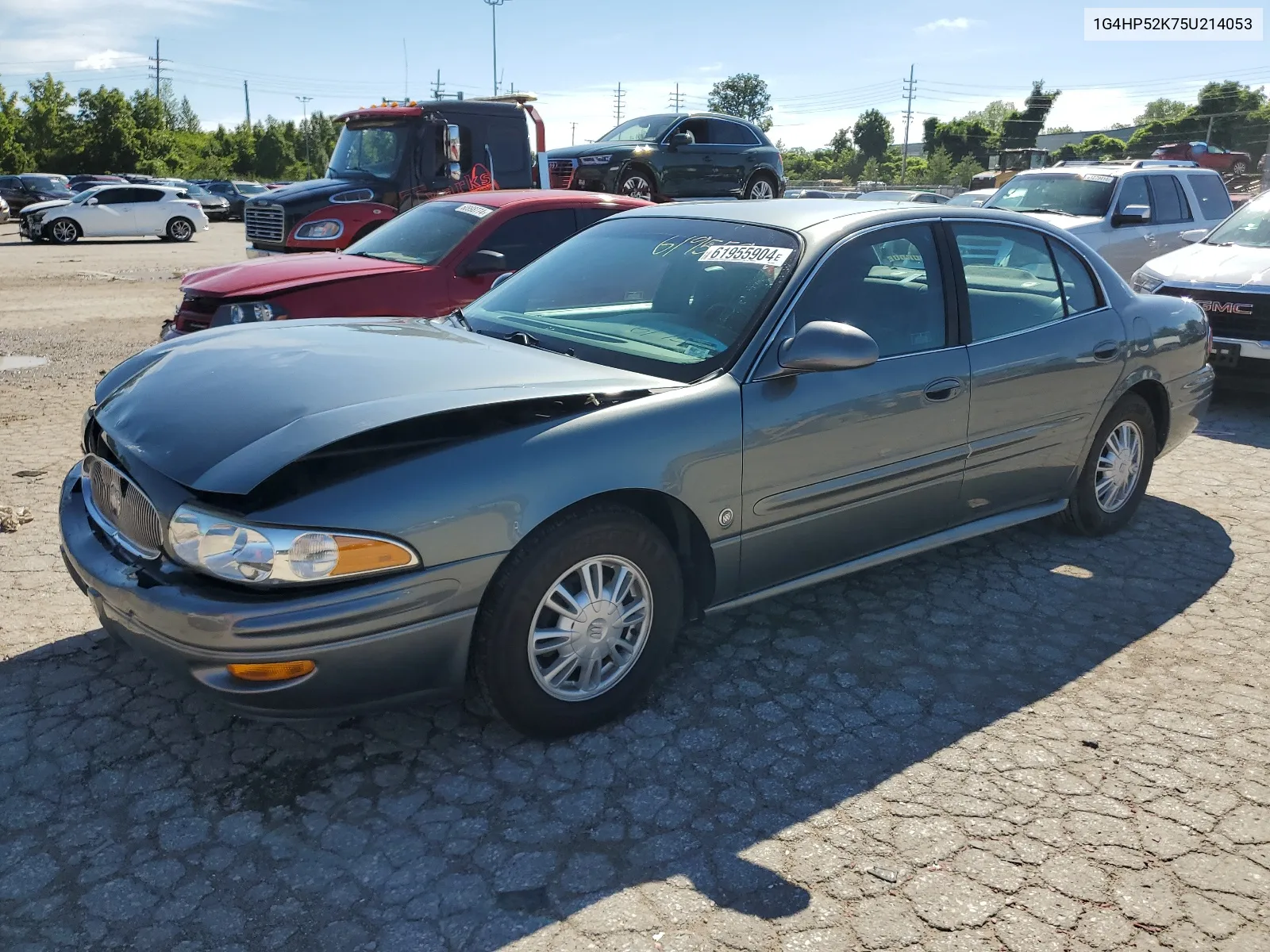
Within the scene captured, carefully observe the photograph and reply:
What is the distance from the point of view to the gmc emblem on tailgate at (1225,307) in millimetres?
7840

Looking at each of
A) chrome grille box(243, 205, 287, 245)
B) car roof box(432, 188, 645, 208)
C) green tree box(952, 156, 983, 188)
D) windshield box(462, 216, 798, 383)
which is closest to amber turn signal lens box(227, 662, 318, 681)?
windshield box(462, 216, 798, 383)

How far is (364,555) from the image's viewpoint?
263 centimetres

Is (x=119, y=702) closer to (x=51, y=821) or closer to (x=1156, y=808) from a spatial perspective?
(x=51, y=821)

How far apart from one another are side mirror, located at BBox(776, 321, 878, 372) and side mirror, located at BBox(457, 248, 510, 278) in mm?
3734

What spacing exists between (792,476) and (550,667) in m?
1.09

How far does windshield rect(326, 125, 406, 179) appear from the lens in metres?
11.4

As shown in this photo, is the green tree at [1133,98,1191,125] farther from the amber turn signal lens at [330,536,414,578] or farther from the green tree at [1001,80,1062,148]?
the amber turn signal lens at [330,536,414,578]

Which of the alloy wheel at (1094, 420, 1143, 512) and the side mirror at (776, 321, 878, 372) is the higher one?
the side mirror at (776, 321, 878, 372)

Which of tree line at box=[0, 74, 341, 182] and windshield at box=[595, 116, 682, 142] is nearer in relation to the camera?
windshield at box=[595, 116, 682, 142]

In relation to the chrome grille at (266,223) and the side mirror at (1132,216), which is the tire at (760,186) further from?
the chrome grille at (266,223)

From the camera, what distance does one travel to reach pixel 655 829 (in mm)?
2768

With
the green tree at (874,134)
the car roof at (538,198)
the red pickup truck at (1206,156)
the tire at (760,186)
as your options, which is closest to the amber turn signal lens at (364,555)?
the car roof at (538,198)

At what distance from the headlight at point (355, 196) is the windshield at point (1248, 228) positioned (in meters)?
8.44

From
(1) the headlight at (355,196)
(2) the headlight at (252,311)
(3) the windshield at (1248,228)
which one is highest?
(1) the headlight at (355,196)
